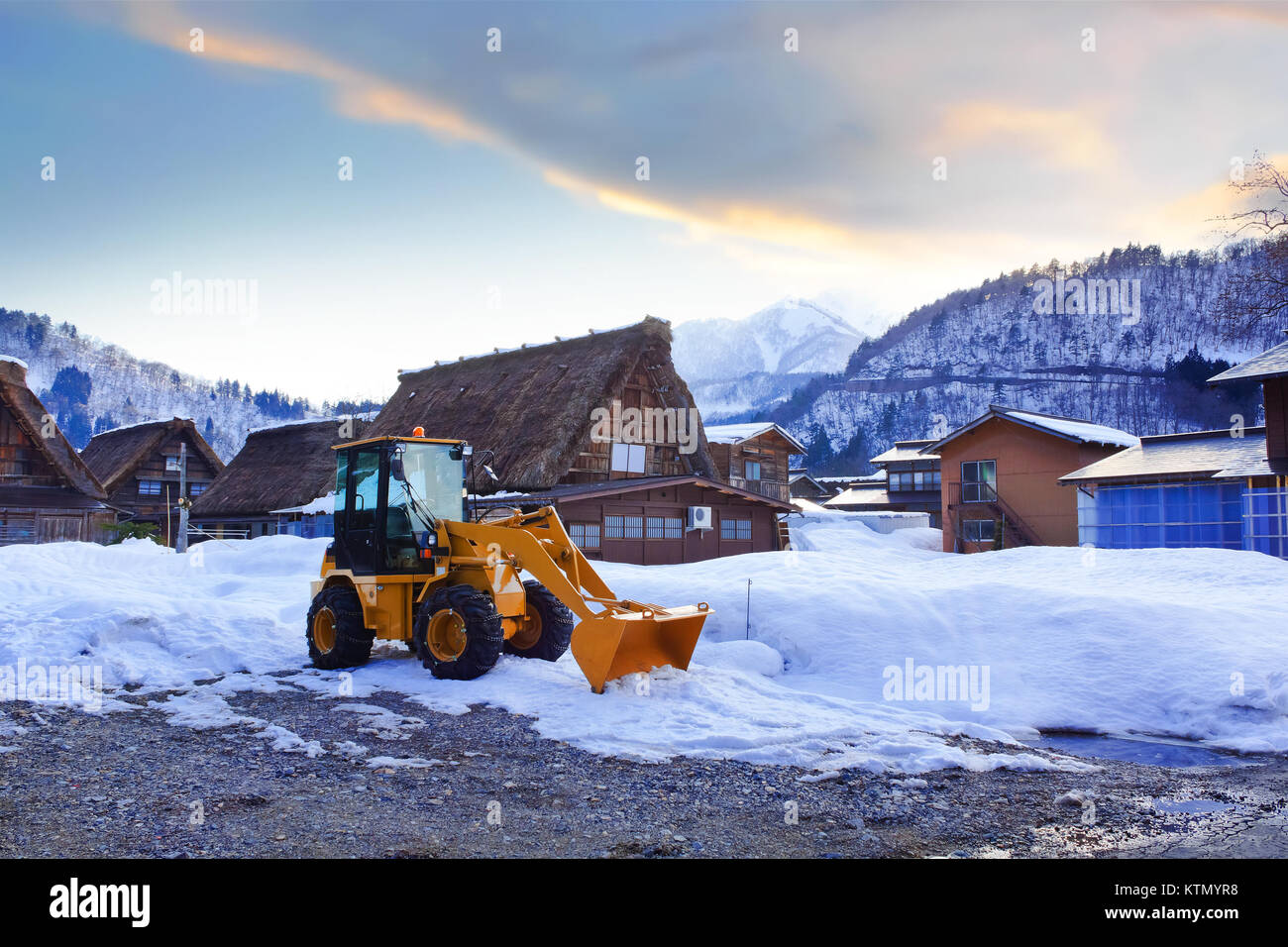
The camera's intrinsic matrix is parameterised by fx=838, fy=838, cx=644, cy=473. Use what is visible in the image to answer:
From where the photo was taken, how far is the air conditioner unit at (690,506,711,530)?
2553 cm

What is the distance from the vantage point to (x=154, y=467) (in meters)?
43.4

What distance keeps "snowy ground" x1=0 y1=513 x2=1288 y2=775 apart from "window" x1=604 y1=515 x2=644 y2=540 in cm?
Answer: 875

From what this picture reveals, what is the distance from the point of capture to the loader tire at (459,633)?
9.54m

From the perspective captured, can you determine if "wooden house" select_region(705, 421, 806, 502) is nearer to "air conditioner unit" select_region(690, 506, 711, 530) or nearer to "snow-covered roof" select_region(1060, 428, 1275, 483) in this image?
"air conditioner unit" select_region(690, 506, 711, 530)

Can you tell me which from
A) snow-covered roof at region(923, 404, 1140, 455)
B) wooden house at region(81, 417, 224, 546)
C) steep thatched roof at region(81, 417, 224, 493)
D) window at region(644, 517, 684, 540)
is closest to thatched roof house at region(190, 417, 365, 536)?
wooden house at region(81, 417, 224, 546)

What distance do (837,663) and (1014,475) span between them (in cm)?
2754

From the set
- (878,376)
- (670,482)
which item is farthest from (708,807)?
(878,376)

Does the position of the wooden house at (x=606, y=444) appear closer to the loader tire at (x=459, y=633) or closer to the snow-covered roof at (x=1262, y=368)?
the loader tire at (x=459, y=633)

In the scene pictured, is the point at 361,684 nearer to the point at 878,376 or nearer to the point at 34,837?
the point at 34,837

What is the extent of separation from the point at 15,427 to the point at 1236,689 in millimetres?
34048

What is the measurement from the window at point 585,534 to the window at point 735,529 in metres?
5.17

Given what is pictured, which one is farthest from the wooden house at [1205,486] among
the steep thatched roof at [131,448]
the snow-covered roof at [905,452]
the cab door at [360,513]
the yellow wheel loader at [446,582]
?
the steep thatched roof at [131,448]

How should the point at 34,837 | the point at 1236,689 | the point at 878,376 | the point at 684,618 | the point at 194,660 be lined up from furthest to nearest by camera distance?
the point at 878,376, the point at 194,660, the point at 684,618, the point at 1236,689, the point at 34,837

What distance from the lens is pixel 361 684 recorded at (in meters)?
10.1
